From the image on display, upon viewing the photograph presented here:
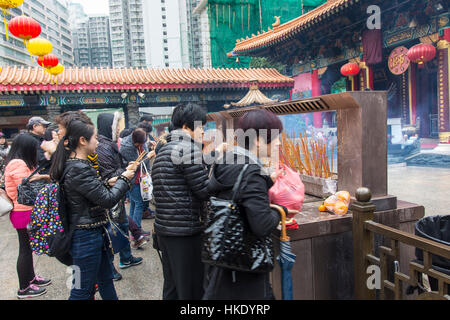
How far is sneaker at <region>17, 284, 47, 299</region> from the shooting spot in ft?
9.44

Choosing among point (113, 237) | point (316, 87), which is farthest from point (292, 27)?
point (113, 237)

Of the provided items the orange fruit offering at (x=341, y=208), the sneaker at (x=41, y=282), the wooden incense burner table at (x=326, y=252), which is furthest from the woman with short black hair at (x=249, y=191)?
the sneaker at (x=41, y=282)

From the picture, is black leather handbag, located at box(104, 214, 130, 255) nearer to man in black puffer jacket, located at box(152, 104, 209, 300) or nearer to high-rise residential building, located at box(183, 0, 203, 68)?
man in black puffer jacket, located at box(152, 104, 209, 300)

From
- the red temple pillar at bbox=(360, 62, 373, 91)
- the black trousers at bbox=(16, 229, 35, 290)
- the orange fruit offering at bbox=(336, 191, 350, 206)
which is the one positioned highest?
the red temple pillar at bbox=(360, 62, 373, 91)

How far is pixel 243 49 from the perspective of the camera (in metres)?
12.9

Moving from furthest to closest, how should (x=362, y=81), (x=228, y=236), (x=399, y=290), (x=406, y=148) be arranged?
(x=362, y=81)
(x=406, y=148)
(x=399, y=290)
(x=228, y=236)

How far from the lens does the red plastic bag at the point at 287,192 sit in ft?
6.18

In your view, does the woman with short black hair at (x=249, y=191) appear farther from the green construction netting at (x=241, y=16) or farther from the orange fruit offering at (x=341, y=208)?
the green construction netting at (x=241, y=16)

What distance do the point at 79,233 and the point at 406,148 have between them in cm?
1017

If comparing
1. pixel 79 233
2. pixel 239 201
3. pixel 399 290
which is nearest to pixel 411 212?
pixel 399 290

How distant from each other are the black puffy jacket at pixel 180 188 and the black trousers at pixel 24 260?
161 cm

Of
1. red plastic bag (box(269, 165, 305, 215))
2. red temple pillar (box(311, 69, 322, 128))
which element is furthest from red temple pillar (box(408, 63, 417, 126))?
red plastic bag (box(269, 165, 305, 215))

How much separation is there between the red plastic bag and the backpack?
4.19ft

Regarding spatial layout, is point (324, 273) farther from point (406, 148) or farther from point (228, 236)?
point (406, 148)
